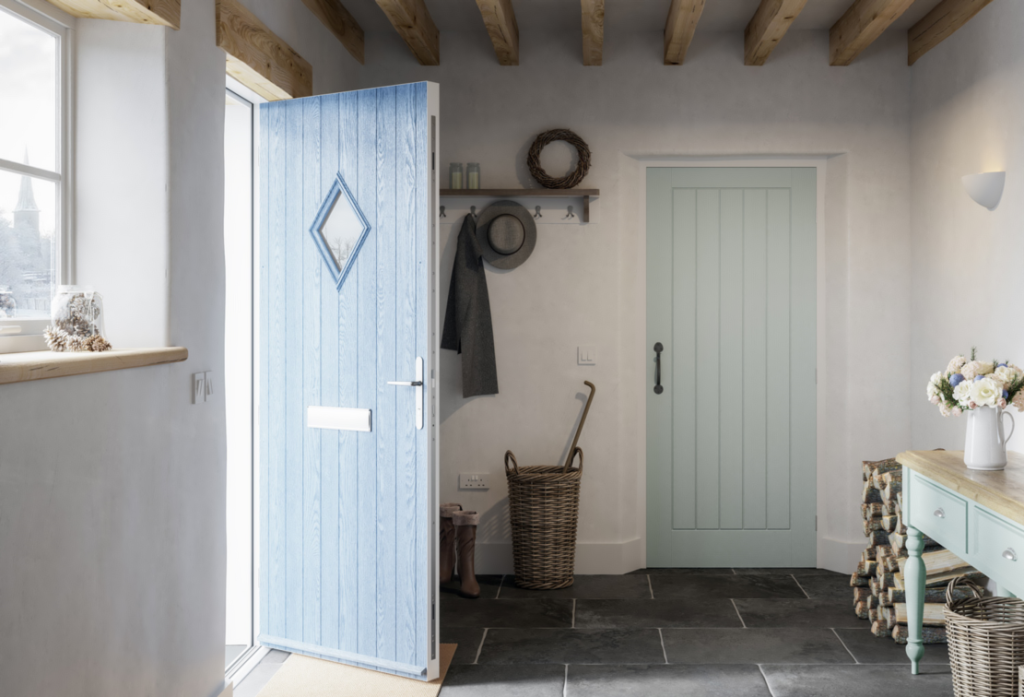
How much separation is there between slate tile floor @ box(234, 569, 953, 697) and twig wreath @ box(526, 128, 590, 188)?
195 cm

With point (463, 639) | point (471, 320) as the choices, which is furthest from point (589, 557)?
point (471, 320)

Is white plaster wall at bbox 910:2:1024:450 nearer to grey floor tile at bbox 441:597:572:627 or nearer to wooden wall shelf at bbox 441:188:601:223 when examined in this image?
A: wooden wall shelf at bbox 441:188:601:223

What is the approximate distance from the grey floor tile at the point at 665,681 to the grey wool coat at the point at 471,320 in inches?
56.0

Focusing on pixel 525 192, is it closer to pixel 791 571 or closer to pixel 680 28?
pixel 680 28

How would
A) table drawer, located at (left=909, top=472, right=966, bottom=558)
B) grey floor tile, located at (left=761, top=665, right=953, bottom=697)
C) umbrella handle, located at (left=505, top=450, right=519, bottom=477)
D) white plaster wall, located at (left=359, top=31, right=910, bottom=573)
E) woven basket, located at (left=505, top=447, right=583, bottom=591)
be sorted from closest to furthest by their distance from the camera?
table drawer, located at (left=909, top=472, right=966, bottom=558) < grey floor tile, located at (left=761, top=665, right=953, bottom=697) < woven basket, located at (left=505, top=447, right=583, bottom=591) < umbrella handle, located at (left=505, top=450, right=519, bottom=477) < white plaster wall, located at (left=359, top=31, right=910, bottom=573)

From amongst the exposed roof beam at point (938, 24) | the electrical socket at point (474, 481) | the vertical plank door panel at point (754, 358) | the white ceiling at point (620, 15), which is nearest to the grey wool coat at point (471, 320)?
the electrical socket at point (474, 481)

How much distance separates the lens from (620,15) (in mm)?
3400

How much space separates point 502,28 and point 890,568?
273 centimetres

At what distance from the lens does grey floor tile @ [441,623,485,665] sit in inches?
106

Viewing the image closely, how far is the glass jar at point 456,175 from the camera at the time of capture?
357 cm

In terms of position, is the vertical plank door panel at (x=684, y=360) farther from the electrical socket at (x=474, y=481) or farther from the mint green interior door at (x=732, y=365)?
the electrical socket at (x=474, y=481)

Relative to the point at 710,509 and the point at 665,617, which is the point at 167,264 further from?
the point at 710,509

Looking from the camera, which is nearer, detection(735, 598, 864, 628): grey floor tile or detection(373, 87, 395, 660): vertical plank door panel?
detection(373, 87, 395, 660): vertical plank door panel

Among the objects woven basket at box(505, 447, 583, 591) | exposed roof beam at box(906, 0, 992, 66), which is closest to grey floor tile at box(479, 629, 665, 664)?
woven basket at box(505, 447, 583, 591)
